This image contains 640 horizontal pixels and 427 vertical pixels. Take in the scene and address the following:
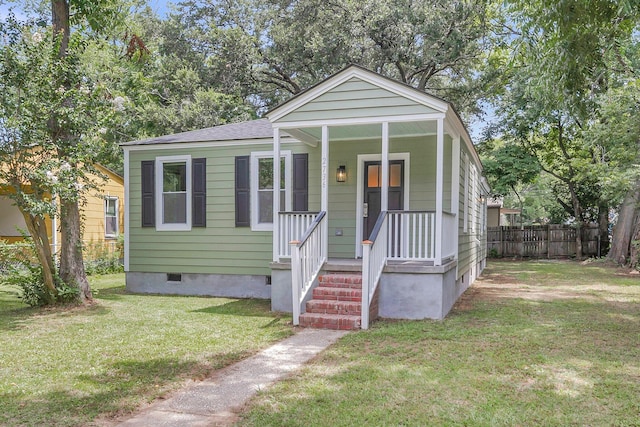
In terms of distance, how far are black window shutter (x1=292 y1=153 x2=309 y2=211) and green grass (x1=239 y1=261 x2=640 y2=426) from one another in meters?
3.29

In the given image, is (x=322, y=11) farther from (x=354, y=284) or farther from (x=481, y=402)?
(x=481, y=402)

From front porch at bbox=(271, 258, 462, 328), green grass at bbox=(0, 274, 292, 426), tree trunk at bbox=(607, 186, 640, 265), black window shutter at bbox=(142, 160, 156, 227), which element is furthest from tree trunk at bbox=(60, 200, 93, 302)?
tree trunk at bbox=(607, 186, 640, 265)

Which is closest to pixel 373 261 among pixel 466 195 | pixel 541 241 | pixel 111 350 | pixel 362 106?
pixel 362 106

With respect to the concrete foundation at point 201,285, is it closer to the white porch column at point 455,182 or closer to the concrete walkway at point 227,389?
the white porch column at point 455,182

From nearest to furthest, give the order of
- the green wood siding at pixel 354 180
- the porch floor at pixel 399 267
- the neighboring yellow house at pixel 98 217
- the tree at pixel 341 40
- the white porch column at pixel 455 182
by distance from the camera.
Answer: the porch floor at pixel 399 267 → the white porch column at pixel 455 182 → the green wood siding at pixel 354 180 → the neighboring yellow house at pixel 98 217 → the tree at pixel 341 40

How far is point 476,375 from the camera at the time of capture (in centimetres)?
436

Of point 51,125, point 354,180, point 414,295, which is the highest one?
point 51,125

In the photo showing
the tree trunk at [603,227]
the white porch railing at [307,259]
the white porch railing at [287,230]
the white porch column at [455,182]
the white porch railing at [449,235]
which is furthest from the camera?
the tree trunk at [603,227]

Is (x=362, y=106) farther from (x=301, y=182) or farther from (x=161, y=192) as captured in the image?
(x=161, y=192)

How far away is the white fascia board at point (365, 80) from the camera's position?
6941mm

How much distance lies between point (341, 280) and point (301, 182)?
2.68 metres

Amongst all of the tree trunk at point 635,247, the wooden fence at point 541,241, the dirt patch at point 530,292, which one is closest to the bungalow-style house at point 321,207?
the dirt patch at point 530,292

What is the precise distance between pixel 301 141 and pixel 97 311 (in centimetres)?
447

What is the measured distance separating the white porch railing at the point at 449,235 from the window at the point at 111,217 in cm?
1182
